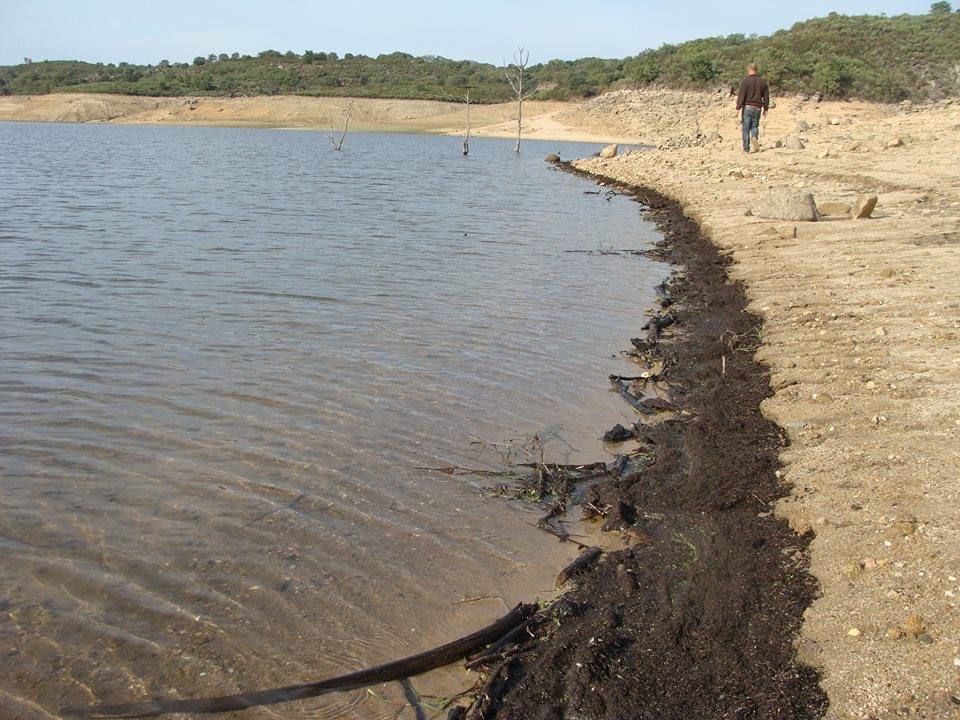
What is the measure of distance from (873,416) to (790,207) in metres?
7.97

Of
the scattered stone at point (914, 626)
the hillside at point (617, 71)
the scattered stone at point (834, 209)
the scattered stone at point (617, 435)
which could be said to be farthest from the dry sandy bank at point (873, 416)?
the hillside at point (617, 71)

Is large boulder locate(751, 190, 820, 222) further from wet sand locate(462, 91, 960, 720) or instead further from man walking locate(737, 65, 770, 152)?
man walking locate(737, 65, 770, 152)

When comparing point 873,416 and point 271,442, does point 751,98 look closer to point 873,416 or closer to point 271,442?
point 873,416

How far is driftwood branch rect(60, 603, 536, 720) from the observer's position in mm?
3029

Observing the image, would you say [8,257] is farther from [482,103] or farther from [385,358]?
[482,103]

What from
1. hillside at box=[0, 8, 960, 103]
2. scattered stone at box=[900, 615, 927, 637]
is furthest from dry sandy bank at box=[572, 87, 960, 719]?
hillside at box=[0, 8, 960, 103]

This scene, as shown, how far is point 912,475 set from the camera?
13.6 ft

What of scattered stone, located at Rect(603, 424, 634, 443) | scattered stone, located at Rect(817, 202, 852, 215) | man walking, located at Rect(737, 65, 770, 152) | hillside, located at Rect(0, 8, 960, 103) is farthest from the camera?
hillside, located at Rect(0, 8, 960, 103)

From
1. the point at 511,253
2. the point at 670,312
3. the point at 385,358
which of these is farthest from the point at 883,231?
the point at 385,358

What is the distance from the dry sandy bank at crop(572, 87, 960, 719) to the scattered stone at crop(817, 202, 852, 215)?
466 mm

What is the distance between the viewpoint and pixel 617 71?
66.2 metres

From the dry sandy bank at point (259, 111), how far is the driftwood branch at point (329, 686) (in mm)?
64137

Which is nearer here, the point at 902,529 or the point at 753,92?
the point at 902,529

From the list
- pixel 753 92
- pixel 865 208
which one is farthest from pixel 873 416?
pixel 753 92
